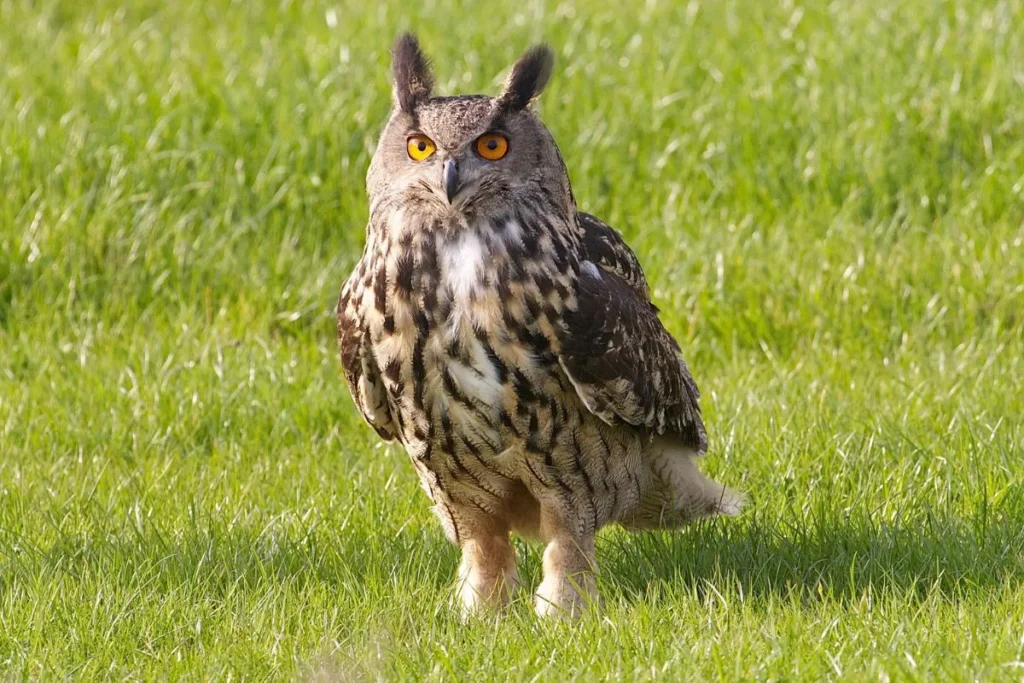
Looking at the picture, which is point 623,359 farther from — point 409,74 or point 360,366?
point 409,74

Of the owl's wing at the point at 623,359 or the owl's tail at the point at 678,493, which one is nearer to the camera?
the owl's wing at the point at 623,359

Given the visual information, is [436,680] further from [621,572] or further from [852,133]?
[852,133]

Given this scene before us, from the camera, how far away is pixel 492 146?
3945 mm

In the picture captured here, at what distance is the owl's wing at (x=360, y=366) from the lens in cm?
406

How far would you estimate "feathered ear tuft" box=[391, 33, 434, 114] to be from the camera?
407 centimetres

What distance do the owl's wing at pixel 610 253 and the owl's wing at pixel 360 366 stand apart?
63cm

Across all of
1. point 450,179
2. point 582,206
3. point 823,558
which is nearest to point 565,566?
point 823,558

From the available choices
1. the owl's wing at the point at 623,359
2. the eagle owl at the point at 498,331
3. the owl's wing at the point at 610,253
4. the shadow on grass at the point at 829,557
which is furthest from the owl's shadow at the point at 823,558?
the owl's wing at the point at 610,253

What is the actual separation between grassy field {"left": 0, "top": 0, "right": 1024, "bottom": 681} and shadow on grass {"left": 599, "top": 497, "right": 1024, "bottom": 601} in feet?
0.05

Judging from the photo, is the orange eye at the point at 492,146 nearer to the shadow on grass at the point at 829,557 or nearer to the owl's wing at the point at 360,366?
the owl's wing at the point at 360,366

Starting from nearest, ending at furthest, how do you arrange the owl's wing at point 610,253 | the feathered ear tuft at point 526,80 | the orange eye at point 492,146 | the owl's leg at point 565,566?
the orange eye at point 492,146 → the feathered ear tuft at point 526,80 → the owl's leg at point 565,566 → the owl's wing at point 610,253

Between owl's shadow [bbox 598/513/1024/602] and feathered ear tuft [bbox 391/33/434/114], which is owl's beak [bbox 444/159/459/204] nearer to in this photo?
feathered ear tuft [bbox 391/33/434/114]

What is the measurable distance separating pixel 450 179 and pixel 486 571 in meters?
1.16

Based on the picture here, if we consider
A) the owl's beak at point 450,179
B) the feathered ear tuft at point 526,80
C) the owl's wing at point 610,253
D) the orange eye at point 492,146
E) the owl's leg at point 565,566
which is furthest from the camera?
the owl's wing at point 610,253
